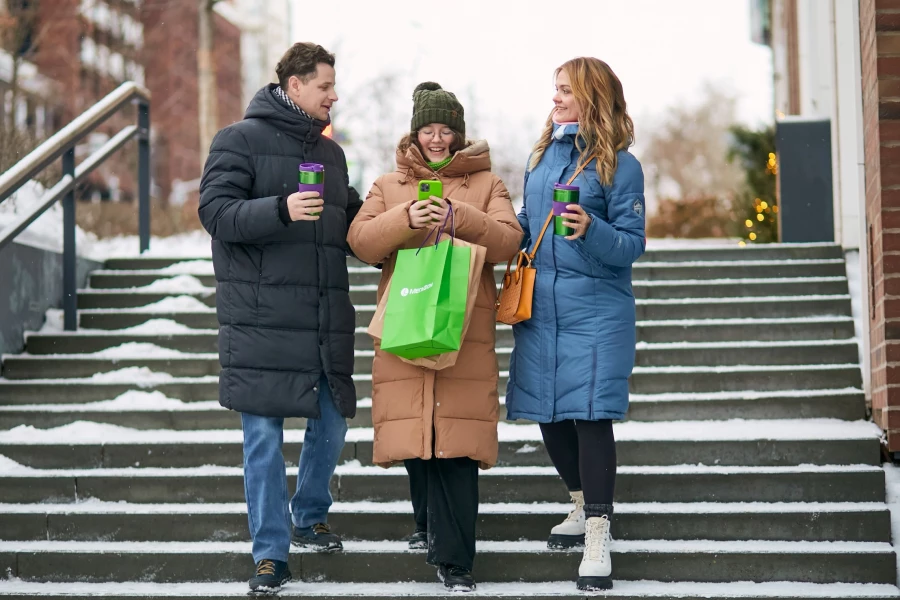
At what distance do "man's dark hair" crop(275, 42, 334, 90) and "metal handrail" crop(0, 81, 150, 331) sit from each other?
2.21 metres

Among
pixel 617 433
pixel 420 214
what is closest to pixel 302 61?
pixel 420 214

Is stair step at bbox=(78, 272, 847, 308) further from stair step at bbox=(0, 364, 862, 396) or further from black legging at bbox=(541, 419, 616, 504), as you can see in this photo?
black legging at bbox=(541, 419, 616, 504)

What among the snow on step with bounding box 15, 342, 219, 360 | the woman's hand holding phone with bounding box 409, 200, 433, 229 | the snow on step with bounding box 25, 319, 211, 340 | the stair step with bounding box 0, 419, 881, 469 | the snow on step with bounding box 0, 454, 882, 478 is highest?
the woman's hand holding phone with bounding box 409, 200, 433, 229

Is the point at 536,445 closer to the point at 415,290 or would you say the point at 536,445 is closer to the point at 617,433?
the point at 617,433

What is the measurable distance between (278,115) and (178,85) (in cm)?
3192

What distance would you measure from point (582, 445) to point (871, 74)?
2.28 meters

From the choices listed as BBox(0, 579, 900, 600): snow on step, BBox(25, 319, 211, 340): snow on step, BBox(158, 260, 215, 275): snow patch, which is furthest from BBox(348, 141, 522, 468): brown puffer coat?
BBox(158, 260, 215, 275): snow patch

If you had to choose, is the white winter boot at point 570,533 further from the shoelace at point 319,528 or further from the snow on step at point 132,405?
the snow on step at point 132,405

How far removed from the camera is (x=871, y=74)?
4953mm

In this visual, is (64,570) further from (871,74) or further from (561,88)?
(871,74)

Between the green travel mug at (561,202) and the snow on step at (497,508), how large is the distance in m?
1.40

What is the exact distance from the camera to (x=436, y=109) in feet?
13.1

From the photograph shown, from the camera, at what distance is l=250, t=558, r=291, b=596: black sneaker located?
4.04 meters

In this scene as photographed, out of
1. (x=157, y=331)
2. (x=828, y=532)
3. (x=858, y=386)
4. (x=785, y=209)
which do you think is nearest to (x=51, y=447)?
(x=157, y=331)
